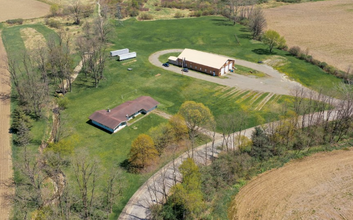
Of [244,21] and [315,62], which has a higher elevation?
[244,21]

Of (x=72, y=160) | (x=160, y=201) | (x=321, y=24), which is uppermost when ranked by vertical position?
(x=321, y=24)

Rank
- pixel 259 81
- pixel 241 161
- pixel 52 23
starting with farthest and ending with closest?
pixel 52 23, pixel 259 81, pixel 241 161

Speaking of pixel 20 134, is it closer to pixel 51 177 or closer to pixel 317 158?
pixel 51 177

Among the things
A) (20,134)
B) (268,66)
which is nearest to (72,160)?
(20,134)

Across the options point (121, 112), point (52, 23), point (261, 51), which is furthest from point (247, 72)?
point (52, 23)

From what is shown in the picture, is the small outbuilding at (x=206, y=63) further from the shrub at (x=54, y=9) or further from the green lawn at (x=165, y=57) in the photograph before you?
the shrub at (x=54, y=9)

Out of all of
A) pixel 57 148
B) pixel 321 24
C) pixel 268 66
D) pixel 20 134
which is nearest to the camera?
pixel 57 148

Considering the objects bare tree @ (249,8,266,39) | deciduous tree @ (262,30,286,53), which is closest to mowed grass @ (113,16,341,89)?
deciduous tree @ (262,30,286,53)

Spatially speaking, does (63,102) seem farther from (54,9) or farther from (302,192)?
(54,9)
